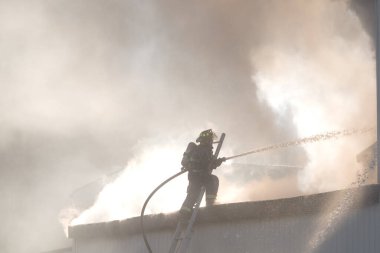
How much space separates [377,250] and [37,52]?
23.1 m

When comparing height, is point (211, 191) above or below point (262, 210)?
above

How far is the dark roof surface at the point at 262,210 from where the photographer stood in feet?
28.5

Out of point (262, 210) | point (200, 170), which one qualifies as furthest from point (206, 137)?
point (262, 210)

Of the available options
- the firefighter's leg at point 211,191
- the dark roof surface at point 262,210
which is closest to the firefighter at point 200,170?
the firefighter's leg at point 211,191

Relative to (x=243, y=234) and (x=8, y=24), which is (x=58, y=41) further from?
(x=243, y=234)

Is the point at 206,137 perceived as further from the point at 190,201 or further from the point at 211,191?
the point at 190,201

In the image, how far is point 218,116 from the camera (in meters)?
27.8

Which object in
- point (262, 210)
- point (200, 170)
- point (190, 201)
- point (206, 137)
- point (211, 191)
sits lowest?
point (262, 210)

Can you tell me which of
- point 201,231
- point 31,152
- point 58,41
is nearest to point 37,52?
point 58,41

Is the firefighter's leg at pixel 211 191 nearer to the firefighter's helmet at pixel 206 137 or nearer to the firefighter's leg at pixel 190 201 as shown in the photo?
the firefighter's leg at pixel 190 201

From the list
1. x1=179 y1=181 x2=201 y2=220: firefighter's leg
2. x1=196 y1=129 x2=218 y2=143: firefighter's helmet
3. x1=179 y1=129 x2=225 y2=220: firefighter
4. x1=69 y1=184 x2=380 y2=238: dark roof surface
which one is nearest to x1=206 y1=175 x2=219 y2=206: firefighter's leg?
x1=179 y1=129 x2=225 y2=220: firefighter

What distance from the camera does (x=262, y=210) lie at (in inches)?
401

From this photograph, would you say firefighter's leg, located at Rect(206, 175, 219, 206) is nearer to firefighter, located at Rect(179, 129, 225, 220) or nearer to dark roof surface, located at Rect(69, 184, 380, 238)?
firefighter, located at Rect(179, 129, 225, 220)

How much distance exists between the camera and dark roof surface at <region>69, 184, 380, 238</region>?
342 inches
